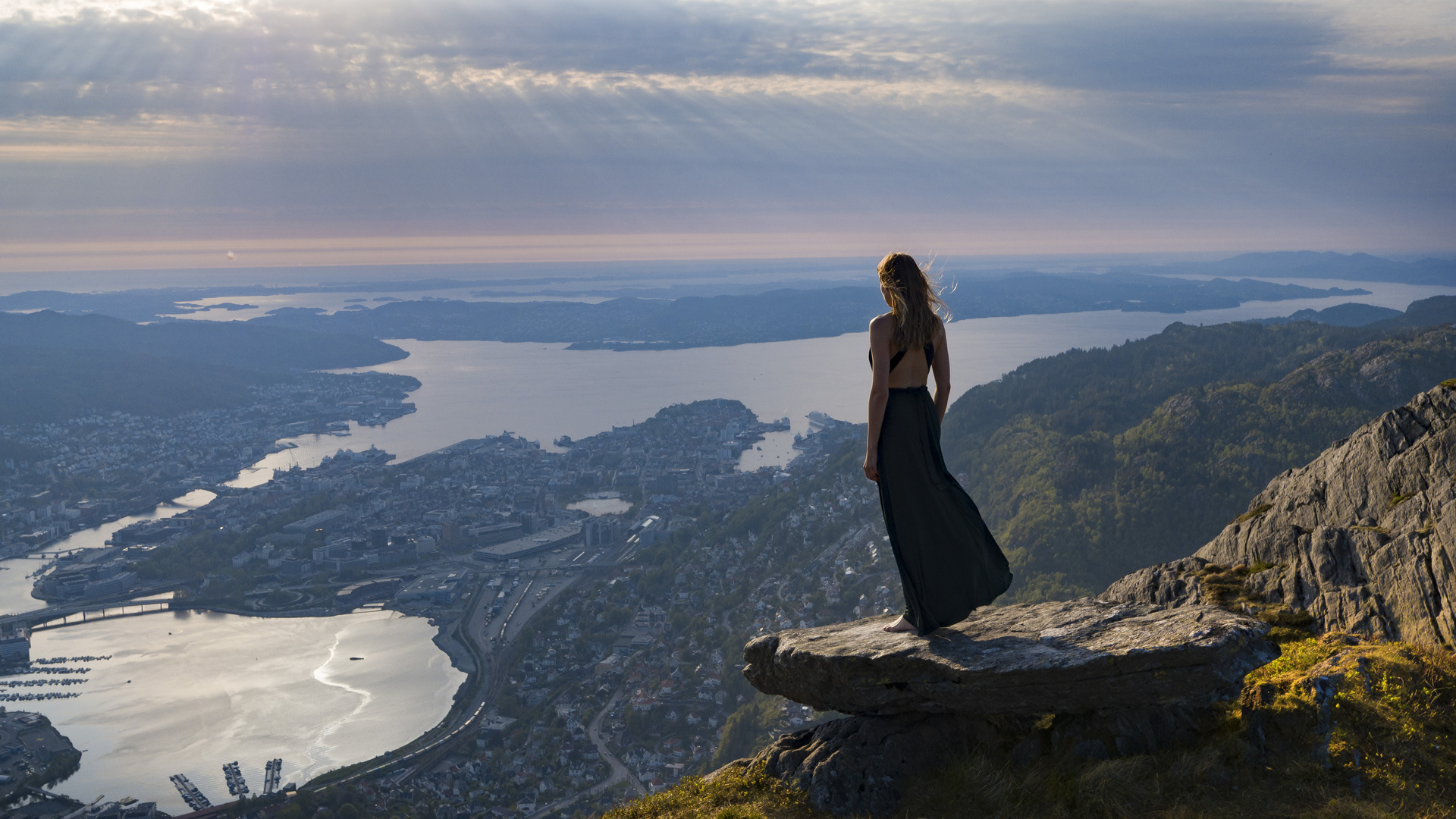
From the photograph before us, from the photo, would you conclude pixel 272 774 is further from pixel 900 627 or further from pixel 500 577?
pixel 900 627

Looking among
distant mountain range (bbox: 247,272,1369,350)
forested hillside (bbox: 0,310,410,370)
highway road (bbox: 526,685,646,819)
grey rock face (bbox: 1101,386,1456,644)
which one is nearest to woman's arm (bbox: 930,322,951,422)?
grey rock face (bbox: 1101,386,1456,644)

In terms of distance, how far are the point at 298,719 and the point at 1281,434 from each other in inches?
1687

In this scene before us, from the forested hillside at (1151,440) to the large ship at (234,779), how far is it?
25.0 m

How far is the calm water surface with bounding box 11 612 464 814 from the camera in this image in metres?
22.2

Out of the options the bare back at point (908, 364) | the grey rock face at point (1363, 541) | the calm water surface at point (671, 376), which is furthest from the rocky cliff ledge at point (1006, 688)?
the calm water surface at point (671, 376)

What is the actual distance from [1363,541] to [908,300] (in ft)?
10.6

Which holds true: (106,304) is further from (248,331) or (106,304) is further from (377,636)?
(377,636)

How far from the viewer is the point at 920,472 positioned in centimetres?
517

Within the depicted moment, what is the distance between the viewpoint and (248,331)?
393 ft

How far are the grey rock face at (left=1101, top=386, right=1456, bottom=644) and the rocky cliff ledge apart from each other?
0.89m

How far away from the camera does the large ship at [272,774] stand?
67.0ft

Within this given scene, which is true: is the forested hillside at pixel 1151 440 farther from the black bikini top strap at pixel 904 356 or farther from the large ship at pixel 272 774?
the black bikini top strap at pixel 904 356

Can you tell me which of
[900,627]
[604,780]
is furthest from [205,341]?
[900,627]

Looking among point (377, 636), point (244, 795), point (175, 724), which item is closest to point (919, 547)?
point (244, 795)
